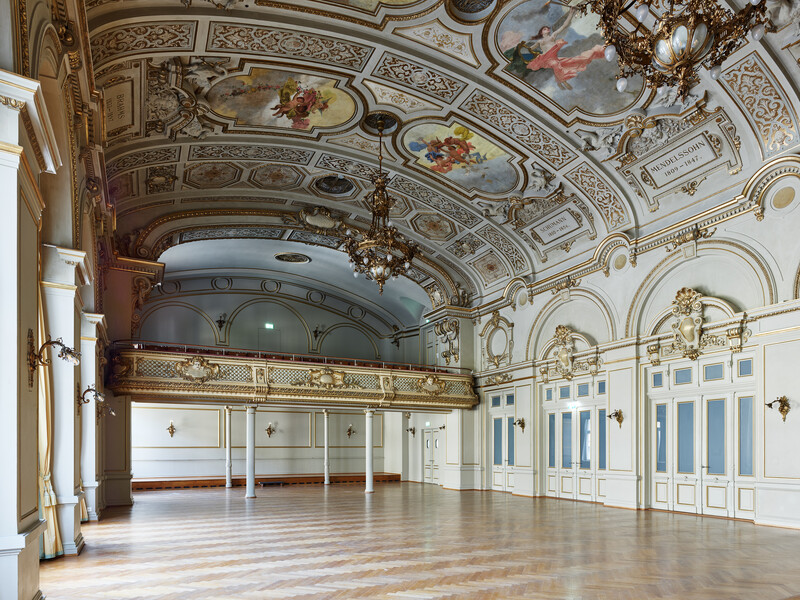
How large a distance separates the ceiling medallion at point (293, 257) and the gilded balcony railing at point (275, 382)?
467cm

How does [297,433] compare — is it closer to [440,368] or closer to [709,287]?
[440,368]

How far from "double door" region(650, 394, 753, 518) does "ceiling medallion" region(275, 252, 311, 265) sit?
12.4m

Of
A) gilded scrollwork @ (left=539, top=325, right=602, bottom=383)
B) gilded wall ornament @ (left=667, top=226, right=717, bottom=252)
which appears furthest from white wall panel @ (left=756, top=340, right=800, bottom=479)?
gilded scrollwork @ (left=539, top=325, right=602, bottom=383)

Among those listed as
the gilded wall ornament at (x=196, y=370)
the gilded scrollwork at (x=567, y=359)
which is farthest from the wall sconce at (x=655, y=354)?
the gilded wall ornament at (x=196, y=370)

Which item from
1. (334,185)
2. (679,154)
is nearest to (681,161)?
(679,154)

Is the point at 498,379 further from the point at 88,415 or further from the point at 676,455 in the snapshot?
the point at 88,415

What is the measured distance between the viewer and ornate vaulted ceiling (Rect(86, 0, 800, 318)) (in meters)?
10.8

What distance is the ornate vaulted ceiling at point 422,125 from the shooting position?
10758 millimetres

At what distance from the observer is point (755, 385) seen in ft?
37.6

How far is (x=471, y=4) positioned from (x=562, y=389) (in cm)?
984

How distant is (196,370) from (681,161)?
471 inches

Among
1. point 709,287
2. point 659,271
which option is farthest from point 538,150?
point 709,287

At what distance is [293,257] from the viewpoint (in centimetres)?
2231

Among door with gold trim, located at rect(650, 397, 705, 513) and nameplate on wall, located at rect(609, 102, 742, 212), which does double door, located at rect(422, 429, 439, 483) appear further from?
nameplate on wall, located at rect(609, 102, 742, 212)
